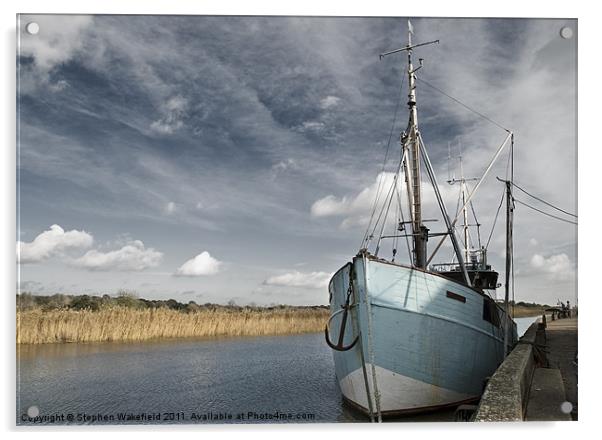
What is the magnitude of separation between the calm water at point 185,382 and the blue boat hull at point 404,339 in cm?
35

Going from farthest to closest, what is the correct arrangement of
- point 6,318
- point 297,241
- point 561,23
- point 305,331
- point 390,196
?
→ 1. point 305,331
2. point 390,196
3. point 297,241
4. point 561,23
5. point 6,318

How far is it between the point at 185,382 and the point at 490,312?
4.74 meters

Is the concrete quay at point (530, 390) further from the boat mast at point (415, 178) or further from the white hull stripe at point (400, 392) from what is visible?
the boat mast at point (415, 178)

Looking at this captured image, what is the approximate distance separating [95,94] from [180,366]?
5.30m

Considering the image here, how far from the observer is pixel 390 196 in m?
6.58

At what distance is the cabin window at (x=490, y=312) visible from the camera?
7.20m

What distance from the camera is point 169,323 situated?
10656mm

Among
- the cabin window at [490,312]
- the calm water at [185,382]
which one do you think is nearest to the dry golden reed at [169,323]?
the calm water at [185,382]

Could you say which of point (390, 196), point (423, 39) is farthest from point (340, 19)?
point (390, 196)

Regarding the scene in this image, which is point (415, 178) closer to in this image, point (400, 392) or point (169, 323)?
point (400, 392)

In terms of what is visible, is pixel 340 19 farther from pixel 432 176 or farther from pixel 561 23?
pixel 432 176

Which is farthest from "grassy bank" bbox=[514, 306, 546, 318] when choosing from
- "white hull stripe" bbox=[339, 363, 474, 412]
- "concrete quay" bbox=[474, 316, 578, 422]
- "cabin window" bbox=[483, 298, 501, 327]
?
"white hull stripe" bbox=[339, 363, 474, 412]

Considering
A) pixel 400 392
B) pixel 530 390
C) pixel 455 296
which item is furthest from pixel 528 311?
pixel 400 392

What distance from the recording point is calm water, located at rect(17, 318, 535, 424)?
4789 mm
